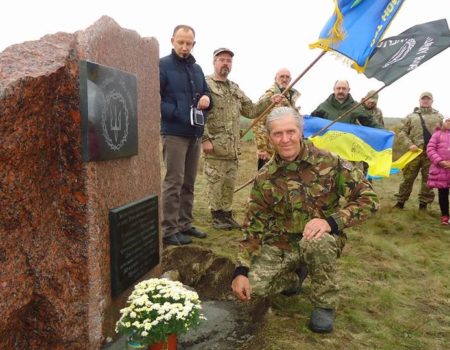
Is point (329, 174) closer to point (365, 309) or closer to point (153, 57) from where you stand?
point (365, 309)

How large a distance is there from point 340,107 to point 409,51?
1279 mm

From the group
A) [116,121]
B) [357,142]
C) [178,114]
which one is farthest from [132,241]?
[357,142]

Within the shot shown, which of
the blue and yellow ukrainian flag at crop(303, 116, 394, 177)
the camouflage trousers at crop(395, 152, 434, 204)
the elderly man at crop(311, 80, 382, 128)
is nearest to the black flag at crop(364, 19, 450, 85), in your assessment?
the elderly man at crop(311, 80, 382, 128)

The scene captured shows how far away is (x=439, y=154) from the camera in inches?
241

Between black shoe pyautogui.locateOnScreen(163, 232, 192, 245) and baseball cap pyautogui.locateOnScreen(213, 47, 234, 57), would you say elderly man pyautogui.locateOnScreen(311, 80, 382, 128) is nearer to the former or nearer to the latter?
baseball cap pyautogui.locateOnScreen(213, 47, 234, 57)

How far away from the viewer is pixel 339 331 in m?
2.71

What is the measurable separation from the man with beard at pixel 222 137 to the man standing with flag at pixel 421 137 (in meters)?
3.34

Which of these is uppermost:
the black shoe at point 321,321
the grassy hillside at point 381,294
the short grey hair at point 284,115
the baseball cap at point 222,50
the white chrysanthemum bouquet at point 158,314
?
the baseball cap at point 222,50

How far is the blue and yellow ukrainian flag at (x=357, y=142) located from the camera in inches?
228

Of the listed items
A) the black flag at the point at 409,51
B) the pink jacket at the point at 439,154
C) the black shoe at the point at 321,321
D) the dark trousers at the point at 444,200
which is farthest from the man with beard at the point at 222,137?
the dark trousers at the point at 444,200

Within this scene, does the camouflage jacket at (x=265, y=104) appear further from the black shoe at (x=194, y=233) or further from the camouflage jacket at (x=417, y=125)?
the camouflage jacket at (x=417, y=125)

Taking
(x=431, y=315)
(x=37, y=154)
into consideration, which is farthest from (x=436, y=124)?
(x=37, y=154)

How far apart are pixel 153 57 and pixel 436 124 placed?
17.6 feet

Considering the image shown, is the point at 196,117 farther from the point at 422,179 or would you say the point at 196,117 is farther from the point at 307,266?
the point at 422,179
